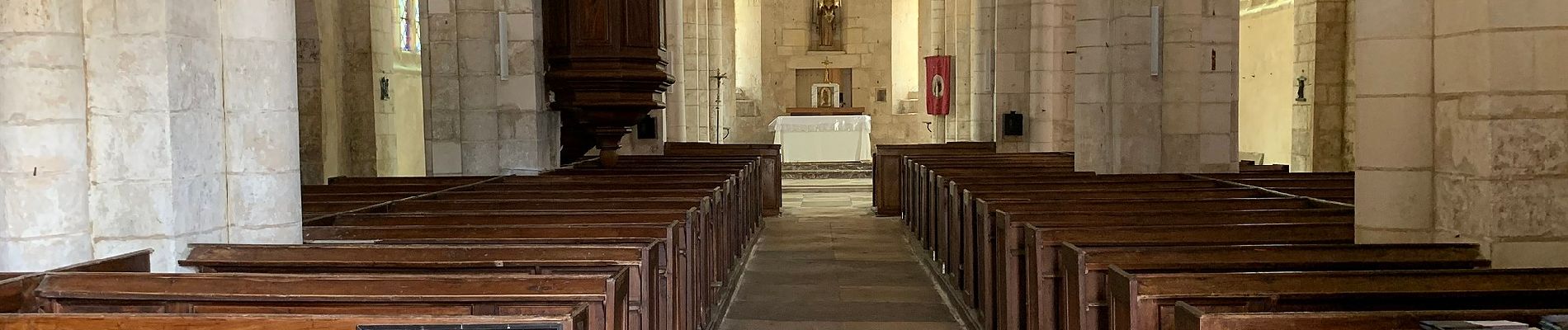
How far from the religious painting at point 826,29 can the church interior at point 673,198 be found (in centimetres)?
998

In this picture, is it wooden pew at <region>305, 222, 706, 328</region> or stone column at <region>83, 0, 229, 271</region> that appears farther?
wooden pew at <region>305, 222, 706, 328</region>

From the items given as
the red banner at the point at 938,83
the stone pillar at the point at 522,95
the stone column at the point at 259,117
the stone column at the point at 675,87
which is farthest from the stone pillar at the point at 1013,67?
the stone column at the point at 259,117

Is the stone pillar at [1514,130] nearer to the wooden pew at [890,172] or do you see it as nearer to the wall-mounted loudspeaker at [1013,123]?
the wooden pew at [890,172]

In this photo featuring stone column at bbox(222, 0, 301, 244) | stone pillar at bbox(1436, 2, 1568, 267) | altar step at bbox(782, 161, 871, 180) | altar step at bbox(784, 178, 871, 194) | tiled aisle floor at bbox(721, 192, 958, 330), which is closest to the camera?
stone pillar at bbox(1436, 2, 1568, 267)

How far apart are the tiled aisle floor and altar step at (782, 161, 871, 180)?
18.9 ft

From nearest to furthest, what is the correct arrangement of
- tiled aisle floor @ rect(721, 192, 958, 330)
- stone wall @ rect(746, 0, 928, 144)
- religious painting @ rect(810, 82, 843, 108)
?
tiled aisle floor @ rect(721, 192, 958, 330) → religious painting @ rect(810, 82, 843, 108) → stone wall @ rect(746, 0, 928, 144)

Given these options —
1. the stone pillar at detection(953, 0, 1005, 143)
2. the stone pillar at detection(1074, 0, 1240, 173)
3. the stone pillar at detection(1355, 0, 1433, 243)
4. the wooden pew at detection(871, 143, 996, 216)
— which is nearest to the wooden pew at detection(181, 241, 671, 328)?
the stone pillar at detection(1355, 0, 1433, 243)

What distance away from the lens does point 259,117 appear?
13.3 ft

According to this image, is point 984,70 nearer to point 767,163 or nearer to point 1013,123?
point 1013,123

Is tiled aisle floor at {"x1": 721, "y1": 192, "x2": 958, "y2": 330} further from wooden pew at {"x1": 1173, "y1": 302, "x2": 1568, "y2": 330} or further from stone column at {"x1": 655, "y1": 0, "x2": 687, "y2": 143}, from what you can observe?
stone column at {"x1": 655, "y1": 0, "x2": 687, "y2": 143}

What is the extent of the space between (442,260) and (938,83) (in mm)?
13155

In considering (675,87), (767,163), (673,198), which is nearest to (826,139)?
(675,87)

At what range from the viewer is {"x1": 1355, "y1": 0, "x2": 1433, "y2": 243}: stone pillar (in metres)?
4.07

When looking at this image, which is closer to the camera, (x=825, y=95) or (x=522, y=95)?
(x=522, y=95)
